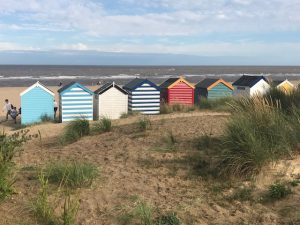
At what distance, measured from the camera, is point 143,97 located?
1559cm

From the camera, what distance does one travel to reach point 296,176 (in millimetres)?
5617

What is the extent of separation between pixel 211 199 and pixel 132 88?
10510 millimetres

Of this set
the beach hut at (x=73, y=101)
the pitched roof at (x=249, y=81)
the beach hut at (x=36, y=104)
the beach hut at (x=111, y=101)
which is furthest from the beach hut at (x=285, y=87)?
the beach hut at (x=36, y=104)

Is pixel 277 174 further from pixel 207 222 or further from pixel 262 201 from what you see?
pixel 207 222

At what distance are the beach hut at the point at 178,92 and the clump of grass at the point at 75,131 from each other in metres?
7.37

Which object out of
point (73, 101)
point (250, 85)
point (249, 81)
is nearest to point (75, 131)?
point (73, 101)

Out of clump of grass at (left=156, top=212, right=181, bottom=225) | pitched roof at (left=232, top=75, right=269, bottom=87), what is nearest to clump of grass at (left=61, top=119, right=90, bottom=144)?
clump of grass at (left=156, top=212, right=181, bottom=225)

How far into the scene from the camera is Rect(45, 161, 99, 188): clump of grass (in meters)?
5.58

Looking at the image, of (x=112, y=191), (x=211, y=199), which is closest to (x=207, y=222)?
(x=211, y=199)

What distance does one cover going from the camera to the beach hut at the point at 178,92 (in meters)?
Answer: 16.5

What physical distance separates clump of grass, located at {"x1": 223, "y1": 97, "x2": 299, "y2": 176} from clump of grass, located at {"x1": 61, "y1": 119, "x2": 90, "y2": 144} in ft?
12.7

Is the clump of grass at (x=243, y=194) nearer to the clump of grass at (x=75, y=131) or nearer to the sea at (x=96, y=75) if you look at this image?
the clump of grass at (x=75, y=131)

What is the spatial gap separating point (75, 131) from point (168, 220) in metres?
5.10

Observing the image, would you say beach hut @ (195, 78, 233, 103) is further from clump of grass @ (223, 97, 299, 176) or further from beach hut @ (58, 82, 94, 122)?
clump of grass @ (223, 97, 299, 176)
